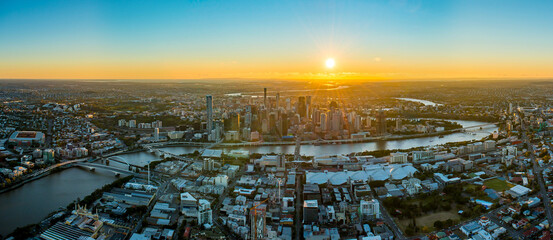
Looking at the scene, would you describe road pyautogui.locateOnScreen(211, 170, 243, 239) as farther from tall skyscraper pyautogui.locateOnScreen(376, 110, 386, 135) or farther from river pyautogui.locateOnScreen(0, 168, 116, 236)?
tall skyscraper pyautogui.locateOnScreen(376, 110, 386, 135)

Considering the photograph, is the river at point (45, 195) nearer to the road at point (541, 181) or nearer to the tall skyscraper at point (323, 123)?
the tall skyscraper at point (323, 123)

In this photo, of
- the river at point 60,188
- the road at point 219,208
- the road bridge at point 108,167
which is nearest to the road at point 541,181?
the river at point 60,188

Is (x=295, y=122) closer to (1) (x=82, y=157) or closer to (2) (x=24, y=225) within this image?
(1) (x=82, y=157)

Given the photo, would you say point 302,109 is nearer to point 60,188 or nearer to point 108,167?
point 108,167

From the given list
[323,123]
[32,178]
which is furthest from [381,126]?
[32,178]

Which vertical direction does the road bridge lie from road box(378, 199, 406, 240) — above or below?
above

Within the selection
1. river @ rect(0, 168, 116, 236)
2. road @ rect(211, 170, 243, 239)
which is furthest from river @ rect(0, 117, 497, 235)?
road @ rect(211, 170, 243, 239)
